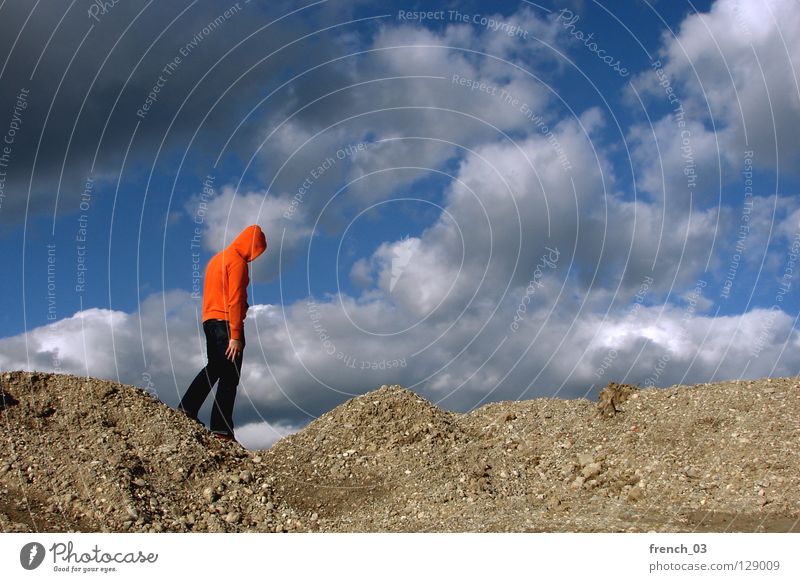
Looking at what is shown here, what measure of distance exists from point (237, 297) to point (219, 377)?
58.9 inches

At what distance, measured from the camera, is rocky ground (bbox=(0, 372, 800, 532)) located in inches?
406

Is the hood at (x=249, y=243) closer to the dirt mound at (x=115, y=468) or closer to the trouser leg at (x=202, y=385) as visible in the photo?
the trouser leg at (x=202, y=385)

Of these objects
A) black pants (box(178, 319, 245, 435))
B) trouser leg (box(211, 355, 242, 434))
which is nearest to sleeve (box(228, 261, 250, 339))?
black pants (box(178, 319, 245, 435))

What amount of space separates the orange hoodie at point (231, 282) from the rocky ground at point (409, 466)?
6.79 ft

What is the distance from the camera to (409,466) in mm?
13141

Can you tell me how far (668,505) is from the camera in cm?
1128

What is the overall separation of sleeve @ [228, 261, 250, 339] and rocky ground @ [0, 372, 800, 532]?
2011 mm

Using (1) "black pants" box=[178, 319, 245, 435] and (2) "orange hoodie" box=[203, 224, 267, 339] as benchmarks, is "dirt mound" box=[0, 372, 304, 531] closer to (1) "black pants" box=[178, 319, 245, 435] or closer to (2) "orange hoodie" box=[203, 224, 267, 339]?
(1) "black pants" box=[178, 319, 245, 435]

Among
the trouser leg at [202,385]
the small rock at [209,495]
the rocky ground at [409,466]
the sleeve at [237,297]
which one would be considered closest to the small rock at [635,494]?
the rocky ground at [409,466]

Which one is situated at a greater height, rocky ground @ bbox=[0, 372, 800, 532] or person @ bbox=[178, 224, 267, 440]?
person @ bbox=[178, 224, 267, 440]

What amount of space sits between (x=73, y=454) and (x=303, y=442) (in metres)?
4.82

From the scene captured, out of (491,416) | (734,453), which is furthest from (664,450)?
(491,416)

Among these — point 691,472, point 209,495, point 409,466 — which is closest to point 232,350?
point 209,495

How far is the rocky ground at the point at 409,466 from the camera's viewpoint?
10312mm
